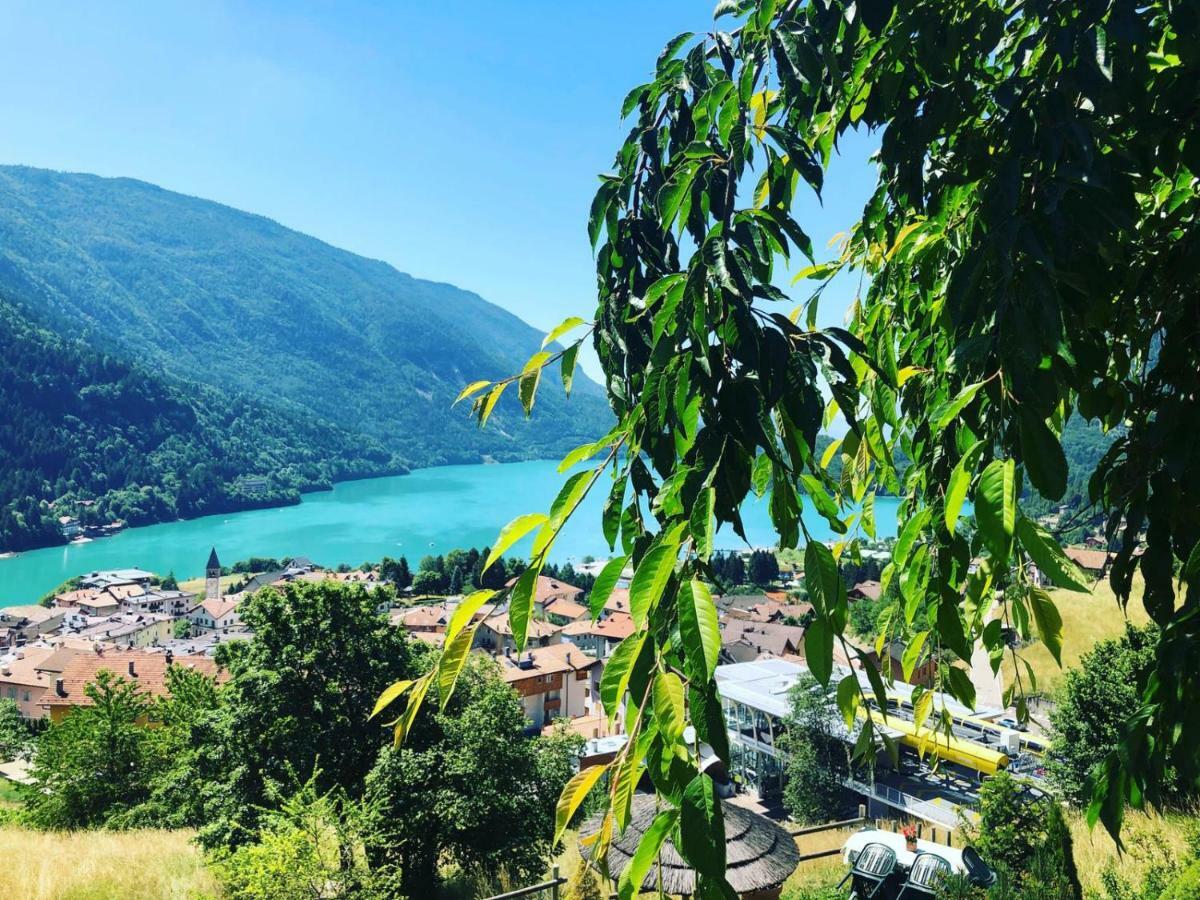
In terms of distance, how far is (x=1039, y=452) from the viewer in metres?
0.63

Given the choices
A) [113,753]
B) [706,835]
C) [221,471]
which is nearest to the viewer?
[706,835]

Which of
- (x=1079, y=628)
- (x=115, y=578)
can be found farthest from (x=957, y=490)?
(x=115, y=578)

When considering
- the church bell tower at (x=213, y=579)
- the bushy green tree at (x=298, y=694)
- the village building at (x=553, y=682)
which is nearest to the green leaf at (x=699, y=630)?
the bushy green tree at (x=298, y=694)

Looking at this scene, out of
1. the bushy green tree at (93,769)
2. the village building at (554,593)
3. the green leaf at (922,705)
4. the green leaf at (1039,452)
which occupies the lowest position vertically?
the village building at (554,593)

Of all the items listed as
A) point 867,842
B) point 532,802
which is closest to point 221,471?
point 532,802

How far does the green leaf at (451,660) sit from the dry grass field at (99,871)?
7053 millimetres

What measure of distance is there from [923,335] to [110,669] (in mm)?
37320

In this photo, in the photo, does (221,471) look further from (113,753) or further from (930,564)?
(930,564)

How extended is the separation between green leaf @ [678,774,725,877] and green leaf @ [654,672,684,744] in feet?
0.13

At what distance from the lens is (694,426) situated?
66 centimetres

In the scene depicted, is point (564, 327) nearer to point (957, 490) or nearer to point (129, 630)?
point (957, 490)

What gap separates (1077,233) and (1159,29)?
0.61m

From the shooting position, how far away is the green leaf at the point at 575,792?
0.66 metres

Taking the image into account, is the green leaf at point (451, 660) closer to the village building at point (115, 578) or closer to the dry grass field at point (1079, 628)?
the dry grass field at point (1079, 628)
